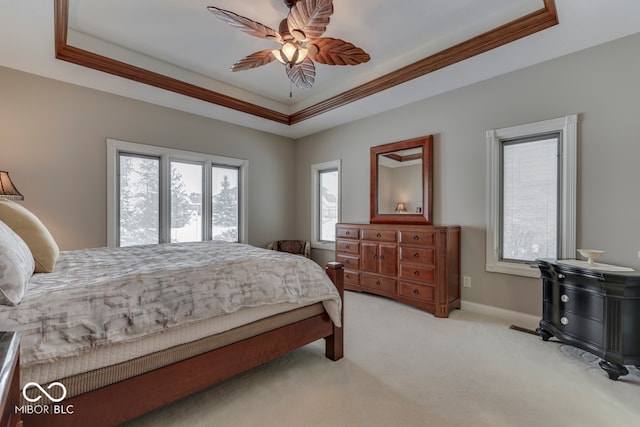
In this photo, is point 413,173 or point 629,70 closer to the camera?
point 629,70

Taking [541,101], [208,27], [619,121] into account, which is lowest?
[619,121]

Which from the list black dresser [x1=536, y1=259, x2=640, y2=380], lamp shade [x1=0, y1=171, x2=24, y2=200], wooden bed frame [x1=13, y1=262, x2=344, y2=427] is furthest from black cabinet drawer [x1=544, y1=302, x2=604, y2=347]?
lamp shade [x1=0, y1=171, x2=24, y2=200]

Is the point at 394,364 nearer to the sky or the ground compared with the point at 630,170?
nearer to the ground

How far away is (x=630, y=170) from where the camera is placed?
7.88ft

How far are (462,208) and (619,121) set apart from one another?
1503mm

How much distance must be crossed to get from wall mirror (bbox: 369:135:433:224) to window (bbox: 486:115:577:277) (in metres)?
0.73

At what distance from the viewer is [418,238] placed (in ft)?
10.9

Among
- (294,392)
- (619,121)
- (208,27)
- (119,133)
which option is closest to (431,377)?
(294,392)

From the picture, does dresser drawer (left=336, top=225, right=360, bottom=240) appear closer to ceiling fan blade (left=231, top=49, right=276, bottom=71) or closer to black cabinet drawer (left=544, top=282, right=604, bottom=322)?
black cabinet drawer (left=544, top=282, right=604, bottom=322)

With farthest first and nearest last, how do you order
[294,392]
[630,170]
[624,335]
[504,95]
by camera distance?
1. [504,95]
2. [630,170]
3. [624,335]
4. [294,392]

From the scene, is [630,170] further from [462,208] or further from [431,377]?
[431,377]

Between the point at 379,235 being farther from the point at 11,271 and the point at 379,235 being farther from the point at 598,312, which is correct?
the point at 11,271

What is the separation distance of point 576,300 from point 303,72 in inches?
120

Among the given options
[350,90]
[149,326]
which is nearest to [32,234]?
[149,326]
